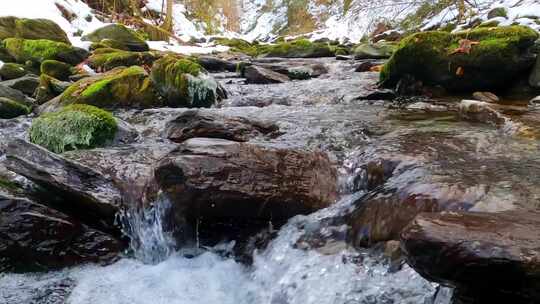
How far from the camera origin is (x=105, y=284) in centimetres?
283

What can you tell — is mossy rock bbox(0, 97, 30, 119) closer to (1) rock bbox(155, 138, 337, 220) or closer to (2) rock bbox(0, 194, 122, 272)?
(2) rock bbox(0, 194, 122, 272)

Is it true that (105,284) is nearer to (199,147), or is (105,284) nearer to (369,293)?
(199,147)

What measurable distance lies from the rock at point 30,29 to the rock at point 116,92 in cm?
759

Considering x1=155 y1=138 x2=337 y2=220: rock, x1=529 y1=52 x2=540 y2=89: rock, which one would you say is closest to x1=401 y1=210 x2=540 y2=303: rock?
x1=155 y1=138 x2=337 y2=220: rock

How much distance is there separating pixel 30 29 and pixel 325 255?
13.9m

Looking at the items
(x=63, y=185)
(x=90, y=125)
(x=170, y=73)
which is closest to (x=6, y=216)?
(x=63, y=185)

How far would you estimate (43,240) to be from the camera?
2.97 metres

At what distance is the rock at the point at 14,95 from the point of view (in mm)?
7332

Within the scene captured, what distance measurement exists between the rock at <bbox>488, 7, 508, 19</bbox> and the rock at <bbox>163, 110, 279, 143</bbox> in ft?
37.0

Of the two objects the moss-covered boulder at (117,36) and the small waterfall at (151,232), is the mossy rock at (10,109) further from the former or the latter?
the moss-covered boulder at (117,36)

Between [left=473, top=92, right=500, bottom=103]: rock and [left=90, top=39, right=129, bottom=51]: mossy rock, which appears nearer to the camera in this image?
[left=473, top=92, right=500, bottom=103]: rock

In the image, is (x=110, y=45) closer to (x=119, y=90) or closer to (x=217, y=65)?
(x=217, y=65)

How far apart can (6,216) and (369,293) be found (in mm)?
2297

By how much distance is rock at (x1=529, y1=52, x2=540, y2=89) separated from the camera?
6.18 m
